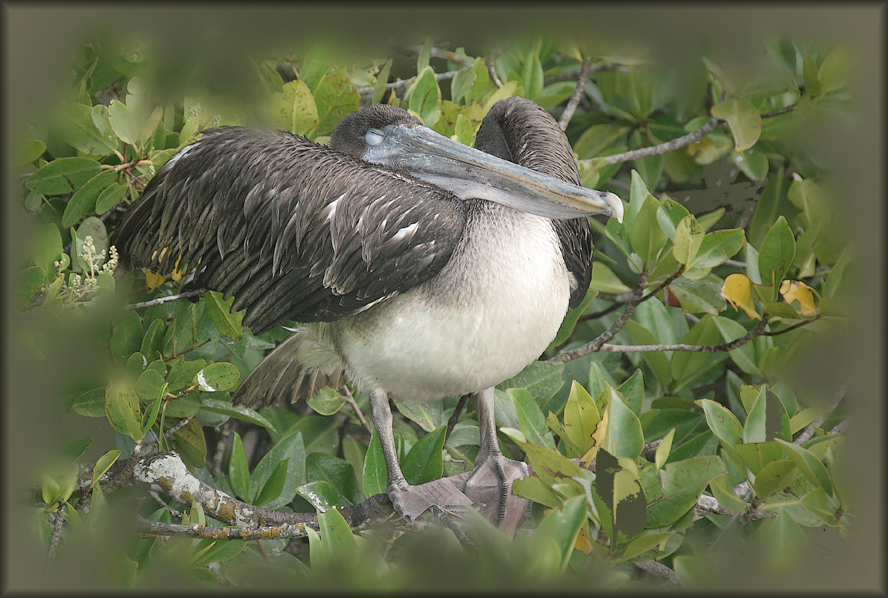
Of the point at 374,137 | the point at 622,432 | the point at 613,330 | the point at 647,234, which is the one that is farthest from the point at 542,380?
the point at 374,137

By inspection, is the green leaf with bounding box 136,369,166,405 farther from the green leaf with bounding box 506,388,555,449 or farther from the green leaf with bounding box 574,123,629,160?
the green leaf with bounding box 574,123,629,160

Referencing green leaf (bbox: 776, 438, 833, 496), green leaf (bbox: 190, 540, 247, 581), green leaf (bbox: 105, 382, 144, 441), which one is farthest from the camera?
green leaf (bbox: 190, 540, 247, 581)

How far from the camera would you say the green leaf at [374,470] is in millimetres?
2215

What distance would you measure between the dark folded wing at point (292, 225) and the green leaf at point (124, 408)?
0.36m

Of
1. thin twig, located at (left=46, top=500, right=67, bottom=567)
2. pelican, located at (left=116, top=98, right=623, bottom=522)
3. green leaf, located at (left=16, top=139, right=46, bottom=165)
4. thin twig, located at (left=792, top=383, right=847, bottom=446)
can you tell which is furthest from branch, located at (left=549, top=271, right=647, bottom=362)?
green leaf, located at (left=16, top=139, right=46, bottom=165)

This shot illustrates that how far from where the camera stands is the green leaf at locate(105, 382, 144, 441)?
1844mm

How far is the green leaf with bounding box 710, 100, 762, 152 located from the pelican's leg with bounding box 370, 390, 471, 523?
1.42 metres

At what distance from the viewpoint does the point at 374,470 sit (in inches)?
88.0

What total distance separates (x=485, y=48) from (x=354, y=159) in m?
1.08

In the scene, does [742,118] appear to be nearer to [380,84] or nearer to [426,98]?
[426,98]

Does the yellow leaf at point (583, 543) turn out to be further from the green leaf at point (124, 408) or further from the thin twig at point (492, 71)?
the thin twig at point (492, 71)

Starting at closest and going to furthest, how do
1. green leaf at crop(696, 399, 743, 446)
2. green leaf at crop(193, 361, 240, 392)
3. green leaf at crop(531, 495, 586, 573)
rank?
green leaf at crop(531, 495, 586, 573) < green leaf at crop(696, 399, 743, 446) < green leaf at crop(193, 361, 240, 392)

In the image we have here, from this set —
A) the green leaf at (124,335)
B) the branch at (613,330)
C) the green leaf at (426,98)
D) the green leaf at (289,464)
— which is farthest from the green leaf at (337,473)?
the green leaf at (426,98)

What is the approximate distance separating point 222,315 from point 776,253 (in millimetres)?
1603
